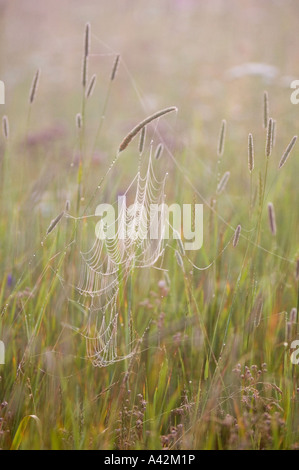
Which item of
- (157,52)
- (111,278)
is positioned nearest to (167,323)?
(111,278)

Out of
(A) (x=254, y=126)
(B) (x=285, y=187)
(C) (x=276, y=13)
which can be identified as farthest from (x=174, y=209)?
(C) (x=276, y=13)

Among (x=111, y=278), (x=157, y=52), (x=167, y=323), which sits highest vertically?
(x=157, y=52)

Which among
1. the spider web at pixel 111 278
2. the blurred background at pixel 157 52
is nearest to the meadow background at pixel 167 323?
the spider web at pixel 111 278

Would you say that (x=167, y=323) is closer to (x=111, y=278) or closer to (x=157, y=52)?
(x=111, y=278)

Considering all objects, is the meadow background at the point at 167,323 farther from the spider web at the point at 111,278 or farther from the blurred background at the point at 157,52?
the blurred background at the point at 157,52

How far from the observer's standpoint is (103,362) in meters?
1.46

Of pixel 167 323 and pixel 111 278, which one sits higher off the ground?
pixel 111 278

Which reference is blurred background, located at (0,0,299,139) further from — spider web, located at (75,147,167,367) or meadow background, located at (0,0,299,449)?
spider web, located at (75,147,167,367)

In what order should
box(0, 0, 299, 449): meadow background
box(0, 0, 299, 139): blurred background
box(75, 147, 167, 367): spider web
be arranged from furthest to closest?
box(0, 0, 299, 139): blurred background
box(75, 147, 167, 367): spider web
box(0, 0, 299, 449): meadow background

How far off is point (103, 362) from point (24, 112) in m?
3.06

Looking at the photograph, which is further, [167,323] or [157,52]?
[157,52]

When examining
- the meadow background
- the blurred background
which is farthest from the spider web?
the blurred background

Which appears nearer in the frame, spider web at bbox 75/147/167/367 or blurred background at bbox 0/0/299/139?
spider web at bbox 75/147/167/367

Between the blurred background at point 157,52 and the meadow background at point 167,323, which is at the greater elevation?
the blurred background at point 157,52
